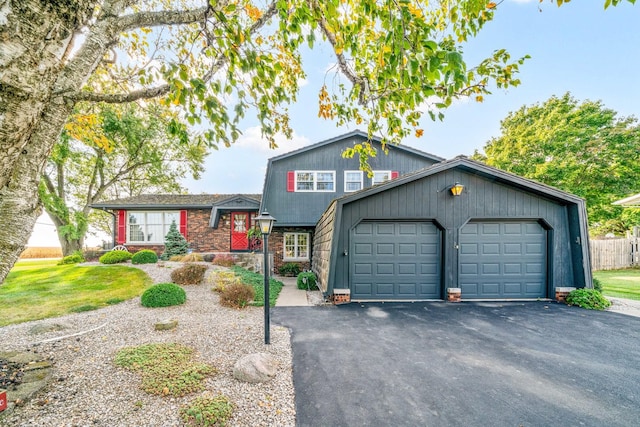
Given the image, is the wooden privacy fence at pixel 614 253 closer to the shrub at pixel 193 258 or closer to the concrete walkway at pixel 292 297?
the concrete walkway at pixel 292 297

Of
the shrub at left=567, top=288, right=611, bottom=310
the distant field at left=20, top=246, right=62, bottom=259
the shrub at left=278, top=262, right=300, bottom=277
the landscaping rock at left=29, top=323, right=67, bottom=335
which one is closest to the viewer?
the landscaping rock at left=29, top=323, right=67, bottom=335

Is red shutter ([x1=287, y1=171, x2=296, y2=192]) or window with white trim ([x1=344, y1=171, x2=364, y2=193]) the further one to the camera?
window with white trim ([x1=344, y1=171, x2=364, y2=193])

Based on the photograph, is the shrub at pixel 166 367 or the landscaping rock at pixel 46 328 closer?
the shrub at pixel 166 367

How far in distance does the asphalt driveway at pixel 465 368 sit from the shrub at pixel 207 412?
0.71 metres

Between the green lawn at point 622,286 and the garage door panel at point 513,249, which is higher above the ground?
the garage door panel at point 513,249

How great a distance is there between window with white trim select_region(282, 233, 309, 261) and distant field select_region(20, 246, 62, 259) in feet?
70.0

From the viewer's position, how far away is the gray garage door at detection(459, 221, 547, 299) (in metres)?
6.72

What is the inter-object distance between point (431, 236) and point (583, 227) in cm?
387

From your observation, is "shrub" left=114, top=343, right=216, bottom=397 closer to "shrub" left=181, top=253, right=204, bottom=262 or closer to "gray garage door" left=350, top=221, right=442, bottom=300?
"gray garage door" left=350, top=221, right=442, bottom=300

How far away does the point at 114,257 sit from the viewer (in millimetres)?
10570

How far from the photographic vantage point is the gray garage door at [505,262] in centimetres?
672

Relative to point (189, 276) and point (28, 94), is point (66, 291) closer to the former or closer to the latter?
point (189, 276)

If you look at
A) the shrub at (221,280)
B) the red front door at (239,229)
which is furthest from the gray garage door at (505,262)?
the red front door at (239,229)

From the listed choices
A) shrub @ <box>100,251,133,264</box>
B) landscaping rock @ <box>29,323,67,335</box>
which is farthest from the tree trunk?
shrub @ <box>100,251,133,264</box>
